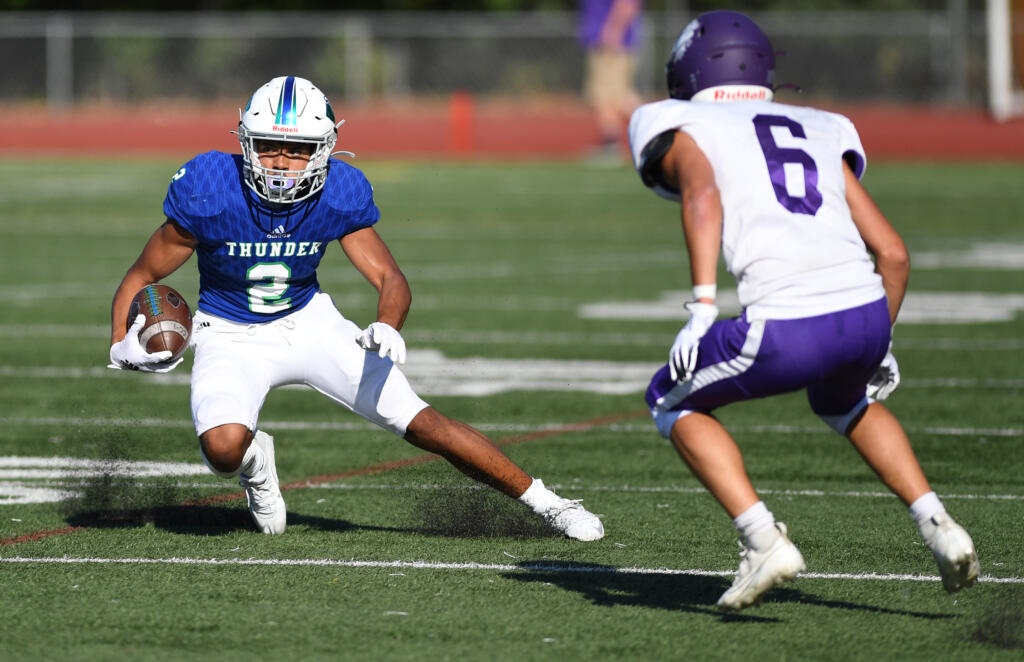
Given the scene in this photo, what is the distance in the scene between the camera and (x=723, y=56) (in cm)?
476

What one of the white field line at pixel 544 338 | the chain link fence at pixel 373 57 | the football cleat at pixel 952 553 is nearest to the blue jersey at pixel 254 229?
Result: the football cleat at pixel 952 553

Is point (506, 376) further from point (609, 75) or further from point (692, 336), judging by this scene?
point (609, 75)

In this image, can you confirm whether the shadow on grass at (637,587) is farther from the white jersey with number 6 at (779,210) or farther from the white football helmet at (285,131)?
the white football helmet at (285,131)

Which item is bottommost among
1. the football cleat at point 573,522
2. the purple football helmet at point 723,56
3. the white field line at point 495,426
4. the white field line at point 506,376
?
the white field line at point 506,376

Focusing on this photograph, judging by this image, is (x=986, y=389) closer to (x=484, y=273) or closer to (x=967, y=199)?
(x=484, y=273)

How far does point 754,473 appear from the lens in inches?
271

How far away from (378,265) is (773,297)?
179cm

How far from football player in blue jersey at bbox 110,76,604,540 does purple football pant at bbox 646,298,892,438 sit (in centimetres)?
126

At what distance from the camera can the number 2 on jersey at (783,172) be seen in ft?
14.6

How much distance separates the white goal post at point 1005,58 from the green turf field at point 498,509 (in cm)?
1414

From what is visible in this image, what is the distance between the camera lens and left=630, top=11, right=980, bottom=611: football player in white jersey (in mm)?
4371

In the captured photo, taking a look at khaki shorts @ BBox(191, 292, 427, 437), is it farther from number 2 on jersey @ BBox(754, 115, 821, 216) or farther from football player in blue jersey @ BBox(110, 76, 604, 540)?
number 2 on jersey @ BBox(754, 115, 821, 216)

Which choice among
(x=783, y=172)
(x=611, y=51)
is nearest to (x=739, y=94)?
(x=783, y=172)

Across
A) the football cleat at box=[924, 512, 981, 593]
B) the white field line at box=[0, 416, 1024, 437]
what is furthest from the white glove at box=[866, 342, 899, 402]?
the white field line at box=[0, 416, 1024, 437]
